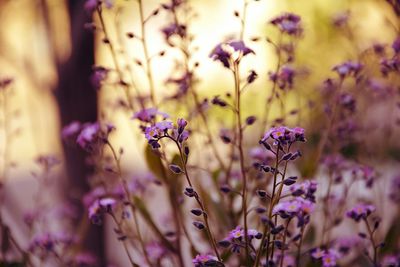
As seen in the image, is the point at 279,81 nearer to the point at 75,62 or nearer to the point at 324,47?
the point at 75,62

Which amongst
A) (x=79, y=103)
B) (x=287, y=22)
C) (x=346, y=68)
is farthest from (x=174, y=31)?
(x=79, y=103)

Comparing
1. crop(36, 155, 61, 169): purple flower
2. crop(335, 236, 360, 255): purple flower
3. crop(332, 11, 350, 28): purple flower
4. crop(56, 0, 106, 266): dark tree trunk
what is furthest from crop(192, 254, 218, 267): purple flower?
crop(56, 0, 106, 266): dark tree trunk

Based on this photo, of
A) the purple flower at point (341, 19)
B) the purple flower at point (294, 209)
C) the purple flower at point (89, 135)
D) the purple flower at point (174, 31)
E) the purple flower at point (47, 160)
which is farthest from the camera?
the purple flower at point (341, 19)

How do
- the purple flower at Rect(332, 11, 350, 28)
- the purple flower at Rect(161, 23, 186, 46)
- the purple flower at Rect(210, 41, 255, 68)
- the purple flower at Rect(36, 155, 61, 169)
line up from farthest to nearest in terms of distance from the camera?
the purple flower at Rect(332, 11, 350, 28)
the purple flower at Rect(36, 155, 61, 169)
the purple flower at Rect(161, 23, 186, 46)
the purple flower at Rect(210, 41, 255, 68)

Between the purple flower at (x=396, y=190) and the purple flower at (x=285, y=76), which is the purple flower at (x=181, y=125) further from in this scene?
the purple flower at (x=396, y=190)

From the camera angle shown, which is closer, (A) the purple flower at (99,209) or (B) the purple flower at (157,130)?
(B) the purple flower at (157,130)

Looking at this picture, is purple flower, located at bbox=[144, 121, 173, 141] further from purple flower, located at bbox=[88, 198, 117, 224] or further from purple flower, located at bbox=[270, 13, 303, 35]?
Answer: purple flower, located at bbox=[270, 13, 303, 35]

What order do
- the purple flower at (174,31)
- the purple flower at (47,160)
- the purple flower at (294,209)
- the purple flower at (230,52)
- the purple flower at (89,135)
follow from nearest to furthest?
the purple flower at (294,209), the purple flower at (230,52), the purple flower at (89,135), the purple flower at (174,31), the purple flower at (47,160)

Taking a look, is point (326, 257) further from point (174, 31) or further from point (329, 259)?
point (174, 31)

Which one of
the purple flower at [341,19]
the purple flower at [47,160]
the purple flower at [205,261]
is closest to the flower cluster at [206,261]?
the purple flower at [205,261]

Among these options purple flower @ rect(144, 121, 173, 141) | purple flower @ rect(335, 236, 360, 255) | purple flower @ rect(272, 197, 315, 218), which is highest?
purple flower @ rect(144, 121, 173, 141)

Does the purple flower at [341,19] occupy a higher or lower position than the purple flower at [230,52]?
higher

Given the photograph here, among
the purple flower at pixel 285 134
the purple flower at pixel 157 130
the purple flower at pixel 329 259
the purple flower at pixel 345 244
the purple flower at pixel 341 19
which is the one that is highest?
the purple flower at pixel 341 19
